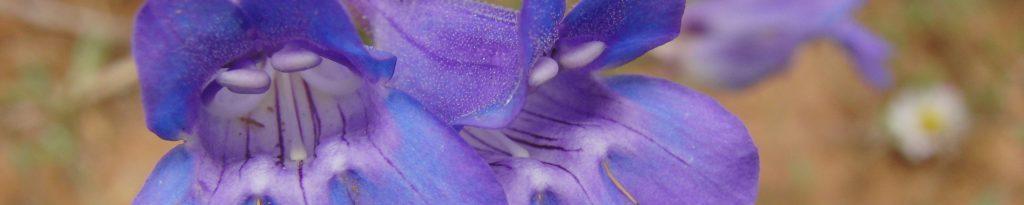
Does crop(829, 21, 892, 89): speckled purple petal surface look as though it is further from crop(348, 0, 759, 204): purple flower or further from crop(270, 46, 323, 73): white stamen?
crop(270, 46, 323, 73): white stamen

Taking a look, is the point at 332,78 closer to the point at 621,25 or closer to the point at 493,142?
the point at 493,142

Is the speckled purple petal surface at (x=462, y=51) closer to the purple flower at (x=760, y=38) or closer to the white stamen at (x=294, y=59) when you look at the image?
the white stamen at (x=294, y=59)

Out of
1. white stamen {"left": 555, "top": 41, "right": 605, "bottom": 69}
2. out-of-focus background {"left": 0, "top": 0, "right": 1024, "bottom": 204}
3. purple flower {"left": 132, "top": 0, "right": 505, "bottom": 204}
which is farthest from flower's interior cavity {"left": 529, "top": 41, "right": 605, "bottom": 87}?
out-of-focus background {"left": 0, "top": 0, "right": 1024, "bottom": 204}

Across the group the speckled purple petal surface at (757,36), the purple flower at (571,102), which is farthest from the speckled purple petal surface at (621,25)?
the speckled purple petal surface at (757,36)

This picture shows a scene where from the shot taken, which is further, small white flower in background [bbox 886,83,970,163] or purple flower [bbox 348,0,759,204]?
small white flower in background [bbox 886,83,970,163]

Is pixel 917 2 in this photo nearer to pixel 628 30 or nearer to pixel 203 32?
pixel 628 30

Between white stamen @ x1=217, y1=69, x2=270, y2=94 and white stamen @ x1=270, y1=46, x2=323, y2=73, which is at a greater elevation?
white stamen @ x1=270, y1=46, x2=323, y2=73
